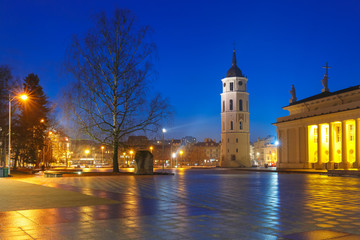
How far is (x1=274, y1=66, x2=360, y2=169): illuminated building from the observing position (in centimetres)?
5112

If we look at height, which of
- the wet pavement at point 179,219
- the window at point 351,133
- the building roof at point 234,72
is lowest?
the wet pavement at point 179,219

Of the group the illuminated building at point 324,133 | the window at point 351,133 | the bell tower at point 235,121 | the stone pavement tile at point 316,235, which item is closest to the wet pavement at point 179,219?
the stone pavement tile at point 316,235

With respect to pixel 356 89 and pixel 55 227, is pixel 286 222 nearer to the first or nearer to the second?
pixel 55 227

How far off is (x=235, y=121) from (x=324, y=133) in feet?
158

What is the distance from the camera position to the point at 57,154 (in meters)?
92.0

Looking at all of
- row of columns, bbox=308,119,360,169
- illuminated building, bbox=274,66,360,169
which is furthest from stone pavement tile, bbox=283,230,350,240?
illuminated building, bbox=274,66,360,169

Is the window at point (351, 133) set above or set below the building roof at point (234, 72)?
below

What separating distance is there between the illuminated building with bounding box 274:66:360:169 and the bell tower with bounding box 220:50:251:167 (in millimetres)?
34509

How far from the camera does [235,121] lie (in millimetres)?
106875

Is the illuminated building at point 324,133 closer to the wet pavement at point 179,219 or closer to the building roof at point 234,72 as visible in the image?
the building roof at point 234,72

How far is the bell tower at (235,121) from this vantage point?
107 m

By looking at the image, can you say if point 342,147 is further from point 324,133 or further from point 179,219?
point 179,219

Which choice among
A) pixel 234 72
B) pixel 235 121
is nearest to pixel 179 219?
pixel 235 121

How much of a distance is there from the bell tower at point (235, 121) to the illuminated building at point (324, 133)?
34.5 metres
